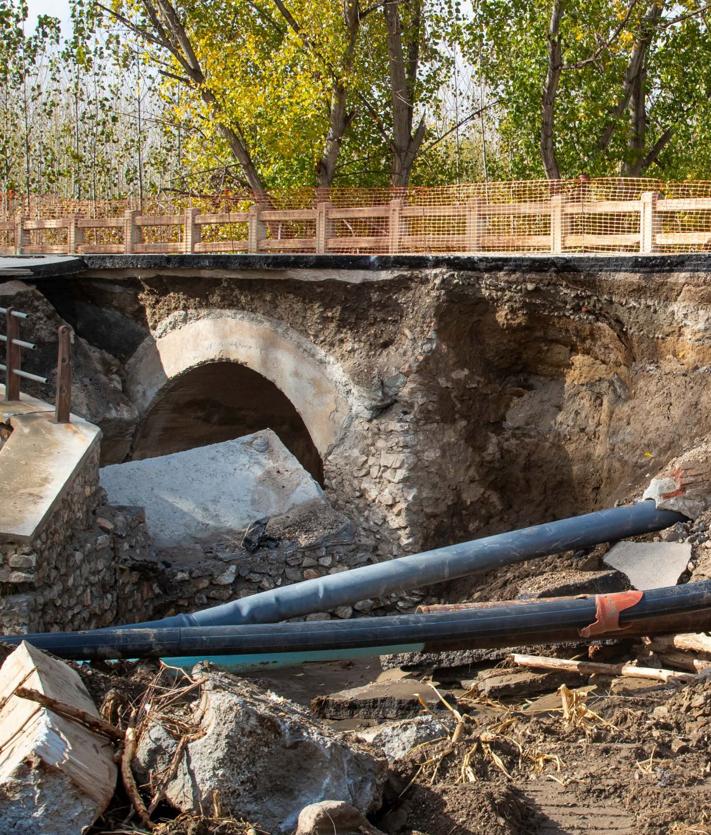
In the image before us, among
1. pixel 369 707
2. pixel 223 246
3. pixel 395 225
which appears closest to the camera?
pixel 369 707

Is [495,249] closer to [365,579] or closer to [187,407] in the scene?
[187,407]

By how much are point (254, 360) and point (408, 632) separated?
5.75m

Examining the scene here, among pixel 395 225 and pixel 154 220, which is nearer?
A: pixel 395 225

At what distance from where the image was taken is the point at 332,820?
3.53 meters

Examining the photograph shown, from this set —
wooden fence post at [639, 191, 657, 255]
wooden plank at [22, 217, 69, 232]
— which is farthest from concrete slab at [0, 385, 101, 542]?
wooden plank at [22, 217, 69, 232]

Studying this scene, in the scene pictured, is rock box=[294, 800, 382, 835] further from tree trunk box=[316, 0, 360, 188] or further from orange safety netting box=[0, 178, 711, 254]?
tree trunk box=[316, 0, 360, 188]

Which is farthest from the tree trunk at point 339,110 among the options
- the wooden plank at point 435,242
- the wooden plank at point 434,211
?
the wooden plank at point 435,242

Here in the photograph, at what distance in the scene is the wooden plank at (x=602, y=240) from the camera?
999 centimetres

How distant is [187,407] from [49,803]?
29.0 feet

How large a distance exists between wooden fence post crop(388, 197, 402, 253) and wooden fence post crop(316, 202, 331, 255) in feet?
2.67

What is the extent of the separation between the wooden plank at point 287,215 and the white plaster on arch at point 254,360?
70.3 inches

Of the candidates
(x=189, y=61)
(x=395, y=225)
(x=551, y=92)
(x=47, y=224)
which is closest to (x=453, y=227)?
(x=395, y=225)

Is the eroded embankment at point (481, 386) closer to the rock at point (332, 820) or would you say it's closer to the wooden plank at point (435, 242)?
the wooden plank at point (435, 242)

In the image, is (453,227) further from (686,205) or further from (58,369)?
(58,369)
